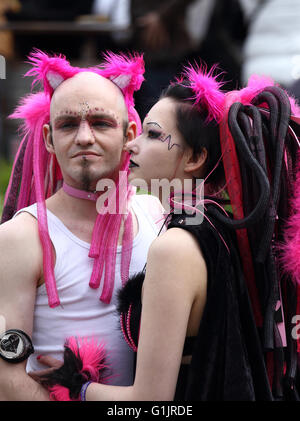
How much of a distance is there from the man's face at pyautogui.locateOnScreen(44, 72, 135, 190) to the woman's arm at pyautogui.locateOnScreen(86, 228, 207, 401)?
564 mm

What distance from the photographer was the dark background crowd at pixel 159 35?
16.6 ft

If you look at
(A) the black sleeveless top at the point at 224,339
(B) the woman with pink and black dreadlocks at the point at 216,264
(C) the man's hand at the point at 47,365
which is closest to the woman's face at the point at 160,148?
(B) the woman with pink and black dreadlocks at the point at 216,264

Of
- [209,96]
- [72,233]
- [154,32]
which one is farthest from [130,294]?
[154,32]

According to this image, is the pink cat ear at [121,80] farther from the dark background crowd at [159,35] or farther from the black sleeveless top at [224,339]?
the dark background crowd at [159,35]

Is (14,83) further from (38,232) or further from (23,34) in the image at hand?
(38,232)

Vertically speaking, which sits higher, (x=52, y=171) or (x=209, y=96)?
(x=209, y=96)

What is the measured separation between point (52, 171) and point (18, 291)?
1.77 feet

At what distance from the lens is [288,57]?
5000 millimetres

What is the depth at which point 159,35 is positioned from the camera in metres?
5.82

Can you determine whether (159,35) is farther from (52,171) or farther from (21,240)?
(21,240)
